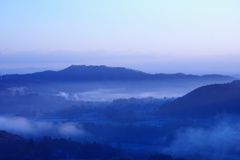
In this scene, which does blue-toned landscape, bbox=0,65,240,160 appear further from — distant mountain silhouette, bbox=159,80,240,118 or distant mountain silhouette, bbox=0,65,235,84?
distant mountain silhouette, bbox=0,65,235,84

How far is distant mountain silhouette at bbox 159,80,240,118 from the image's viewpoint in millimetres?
35938

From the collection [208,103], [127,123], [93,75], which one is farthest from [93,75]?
[208,103]

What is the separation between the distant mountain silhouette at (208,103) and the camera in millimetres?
35938

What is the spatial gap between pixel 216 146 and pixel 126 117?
1585cm

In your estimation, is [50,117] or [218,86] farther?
[50,117]

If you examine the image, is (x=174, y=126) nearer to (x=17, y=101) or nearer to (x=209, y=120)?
(x=209, y=120)

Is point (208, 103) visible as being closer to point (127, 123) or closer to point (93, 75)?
point (127, 123)

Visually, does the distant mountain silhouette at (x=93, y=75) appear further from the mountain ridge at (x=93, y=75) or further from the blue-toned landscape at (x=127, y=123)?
the blue-toned landscape at (x=127, y=123)

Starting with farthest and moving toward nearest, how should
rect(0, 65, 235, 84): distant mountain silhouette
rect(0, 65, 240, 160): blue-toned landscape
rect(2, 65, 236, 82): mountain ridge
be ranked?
rect(2, 65, 236, 82): mountain ridge
rect(0, 65, 235, 84): distant mountain silhouette
rect(0, 65, 240, 160): blue-toned landscape

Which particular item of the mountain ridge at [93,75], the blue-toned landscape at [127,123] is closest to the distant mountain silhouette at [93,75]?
the mountain ridge at [93,75]

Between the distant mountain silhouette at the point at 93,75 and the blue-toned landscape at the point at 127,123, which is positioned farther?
the distant mountain silhouette at the point at 93,75

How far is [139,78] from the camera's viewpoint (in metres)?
78.8

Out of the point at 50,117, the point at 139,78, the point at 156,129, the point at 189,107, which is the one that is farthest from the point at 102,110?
the point at 139,78

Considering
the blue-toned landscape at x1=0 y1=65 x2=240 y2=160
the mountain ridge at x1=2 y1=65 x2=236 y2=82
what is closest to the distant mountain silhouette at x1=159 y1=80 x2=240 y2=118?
the blue-toned landscape at x1=0 y1=65 x2=240 y2=160
